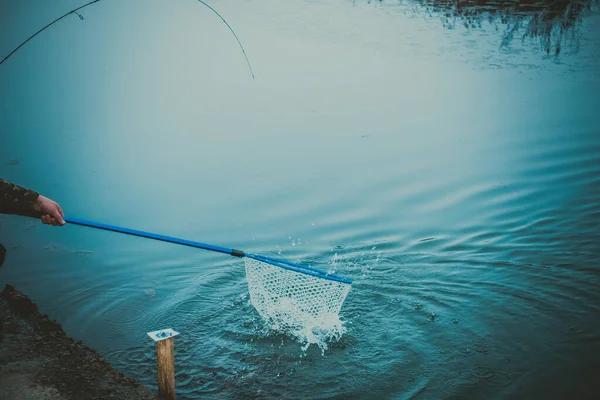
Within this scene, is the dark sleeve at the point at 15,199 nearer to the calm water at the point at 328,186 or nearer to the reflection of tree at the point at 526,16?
the calm water at the point at 328,186

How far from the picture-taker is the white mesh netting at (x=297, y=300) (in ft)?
16.0

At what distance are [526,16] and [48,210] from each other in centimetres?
1392

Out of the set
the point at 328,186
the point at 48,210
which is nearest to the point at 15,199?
the point at 48,210

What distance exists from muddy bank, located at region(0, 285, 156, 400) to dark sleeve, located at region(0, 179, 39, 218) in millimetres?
1169

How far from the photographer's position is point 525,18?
14727mm

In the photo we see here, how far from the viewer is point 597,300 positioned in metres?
5.46

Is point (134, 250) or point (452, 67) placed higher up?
point (452, 67)

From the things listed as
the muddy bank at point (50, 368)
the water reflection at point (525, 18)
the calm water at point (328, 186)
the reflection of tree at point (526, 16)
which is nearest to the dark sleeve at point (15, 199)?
the muddy bank at point (50, 368)

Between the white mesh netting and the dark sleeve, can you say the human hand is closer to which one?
the dark sleeve

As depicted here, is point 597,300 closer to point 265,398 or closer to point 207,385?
point 265,398

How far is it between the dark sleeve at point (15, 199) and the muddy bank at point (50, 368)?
1.17 m

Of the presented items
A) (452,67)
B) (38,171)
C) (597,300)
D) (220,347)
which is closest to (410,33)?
(452,67)

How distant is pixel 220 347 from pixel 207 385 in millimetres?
533

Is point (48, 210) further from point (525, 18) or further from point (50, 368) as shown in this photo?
point (525, 18)
